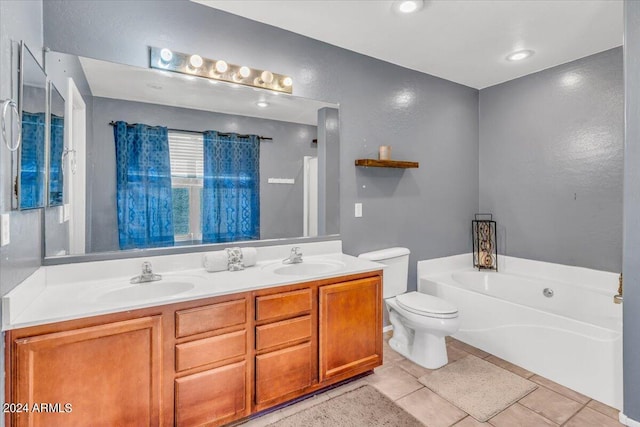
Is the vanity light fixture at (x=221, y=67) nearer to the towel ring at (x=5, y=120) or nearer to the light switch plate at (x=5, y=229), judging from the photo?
the towel ring at (x=5, y=120)

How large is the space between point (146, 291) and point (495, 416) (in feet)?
6.83

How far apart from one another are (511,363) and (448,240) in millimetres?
1291

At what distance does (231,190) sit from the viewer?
2.27 meters

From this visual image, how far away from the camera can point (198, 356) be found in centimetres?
161

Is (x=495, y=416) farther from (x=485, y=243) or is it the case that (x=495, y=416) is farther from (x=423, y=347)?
(x=485, y=243)

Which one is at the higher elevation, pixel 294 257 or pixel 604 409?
pixel 294 257

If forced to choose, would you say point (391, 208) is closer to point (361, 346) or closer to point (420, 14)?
point (361, 346)

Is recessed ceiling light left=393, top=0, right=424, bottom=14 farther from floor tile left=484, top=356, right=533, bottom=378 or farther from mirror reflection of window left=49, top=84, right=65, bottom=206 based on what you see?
floor tile left=484, top=356, right=533, bottom=378

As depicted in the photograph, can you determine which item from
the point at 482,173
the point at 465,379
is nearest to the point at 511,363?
the point at 465,379

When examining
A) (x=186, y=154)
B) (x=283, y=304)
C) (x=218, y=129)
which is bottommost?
(x=283, y=304)

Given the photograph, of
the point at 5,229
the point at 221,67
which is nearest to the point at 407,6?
the point at 221,67

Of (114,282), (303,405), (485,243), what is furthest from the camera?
(485,243)

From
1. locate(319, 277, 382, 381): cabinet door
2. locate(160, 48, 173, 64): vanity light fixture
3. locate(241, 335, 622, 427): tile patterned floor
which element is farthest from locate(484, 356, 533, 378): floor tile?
locate(160, 48, 173, 64): vanity light fixture

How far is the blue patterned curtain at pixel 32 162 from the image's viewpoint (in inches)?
53.4
